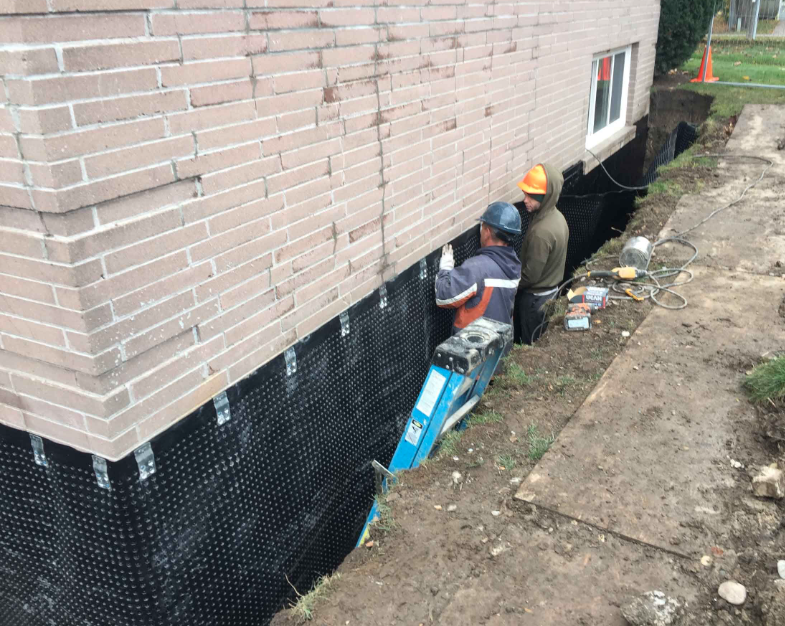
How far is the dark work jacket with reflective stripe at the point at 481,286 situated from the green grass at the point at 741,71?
868cm

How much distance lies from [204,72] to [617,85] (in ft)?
30.5

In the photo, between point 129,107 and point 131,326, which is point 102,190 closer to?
point 129,107

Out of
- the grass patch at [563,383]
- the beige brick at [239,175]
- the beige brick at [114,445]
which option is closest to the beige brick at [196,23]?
the beige brick at [239,175]

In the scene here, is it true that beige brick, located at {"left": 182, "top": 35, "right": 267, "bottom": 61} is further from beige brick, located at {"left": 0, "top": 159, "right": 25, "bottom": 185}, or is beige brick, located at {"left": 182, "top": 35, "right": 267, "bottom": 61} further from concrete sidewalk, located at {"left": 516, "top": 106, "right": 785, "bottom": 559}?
concrete sidewalk, located at {"left": 516, "top": 106, "right": 785, "bottom": 559}

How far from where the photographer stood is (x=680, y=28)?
13438mm

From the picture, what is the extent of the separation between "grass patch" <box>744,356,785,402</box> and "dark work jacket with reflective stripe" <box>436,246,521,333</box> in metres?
1.80

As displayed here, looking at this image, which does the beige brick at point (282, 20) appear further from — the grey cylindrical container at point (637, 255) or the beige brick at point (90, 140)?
the grey cylindrical container at point (637, 255)

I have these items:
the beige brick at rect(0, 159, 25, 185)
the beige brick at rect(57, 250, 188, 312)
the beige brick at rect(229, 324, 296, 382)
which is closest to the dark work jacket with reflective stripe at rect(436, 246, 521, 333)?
the beige brick at rect(229, 324, 296, 382)

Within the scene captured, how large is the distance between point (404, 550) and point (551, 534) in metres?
0.74

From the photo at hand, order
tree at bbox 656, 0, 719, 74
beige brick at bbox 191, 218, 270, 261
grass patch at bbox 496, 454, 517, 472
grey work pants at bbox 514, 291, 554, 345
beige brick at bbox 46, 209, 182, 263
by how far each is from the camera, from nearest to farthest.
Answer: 1. beige brick at bbox 46, 209, 182, 263
2. beige brick at bbox 191, 218, 270, 261
3. grass patch at bbox 496, 454, 517, 472
4. grey work pants at bbox 514, 291, 554, 345
5. tree at bbox 656, 0, 719, 74

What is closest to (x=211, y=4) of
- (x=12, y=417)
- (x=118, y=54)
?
(x=118, y=54)

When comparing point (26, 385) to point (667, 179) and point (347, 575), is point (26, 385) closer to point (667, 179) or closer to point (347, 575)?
point (347, 575)

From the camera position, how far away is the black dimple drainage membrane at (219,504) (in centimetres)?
285

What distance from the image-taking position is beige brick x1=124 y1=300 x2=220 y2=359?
256cm
